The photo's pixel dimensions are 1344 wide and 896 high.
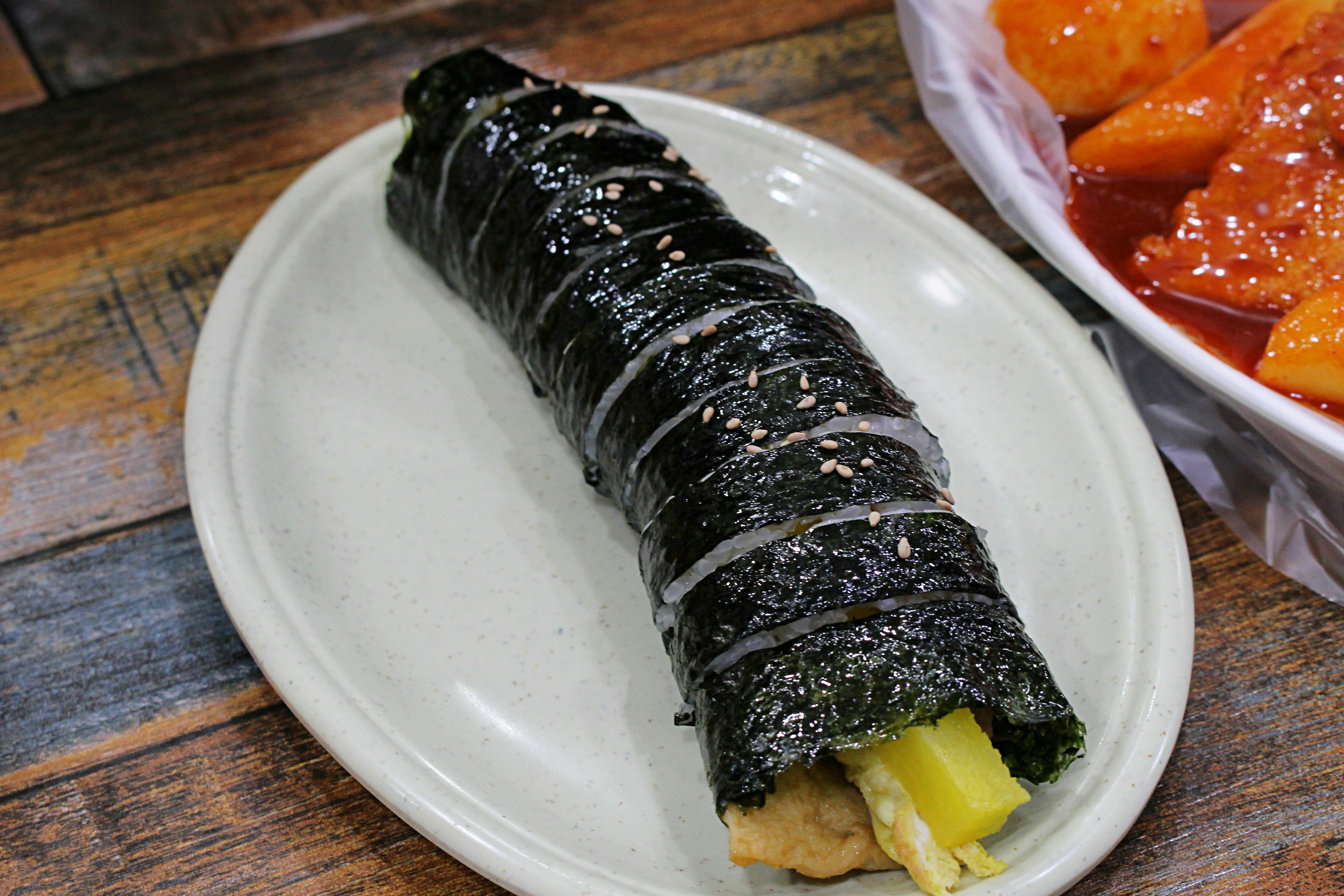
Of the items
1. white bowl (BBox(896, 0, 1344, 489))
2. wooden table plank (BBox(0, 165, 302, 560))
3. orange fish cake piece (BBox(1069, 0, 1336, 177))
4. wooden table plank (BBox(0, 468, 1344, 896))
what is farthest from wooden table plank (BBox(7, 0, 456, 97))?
orange fish cake piece (BBox(1069, 0, 1336, 177))

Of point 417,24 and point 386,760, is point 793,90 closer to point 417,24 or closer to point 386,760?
point 417,24

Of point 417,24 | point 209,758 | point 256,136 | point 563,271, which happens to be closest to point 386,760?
point 209,758

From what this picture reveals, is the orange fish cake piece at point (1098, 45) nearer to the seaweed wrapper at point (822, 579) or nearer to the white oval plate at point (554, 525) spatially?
the white oval plate at point (554, 525)

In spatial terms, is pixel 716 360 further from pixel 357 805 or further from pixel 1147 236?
pixel 1147 236

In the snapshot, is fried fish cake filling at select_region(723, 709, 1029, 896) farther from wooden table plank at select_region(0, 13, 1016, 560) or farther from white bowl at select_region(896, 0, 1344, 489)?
wooden table plank at select_region(0, 13, 1016, 560)

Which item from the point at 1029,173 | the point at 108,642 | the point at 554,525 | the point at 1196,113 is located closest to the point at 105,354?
the point at 108,642

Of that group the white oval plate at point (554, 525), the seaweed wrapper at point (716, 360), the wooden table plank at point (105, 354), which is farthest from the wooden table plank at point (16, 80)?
the seaweed wrapper at point (716, 360)
